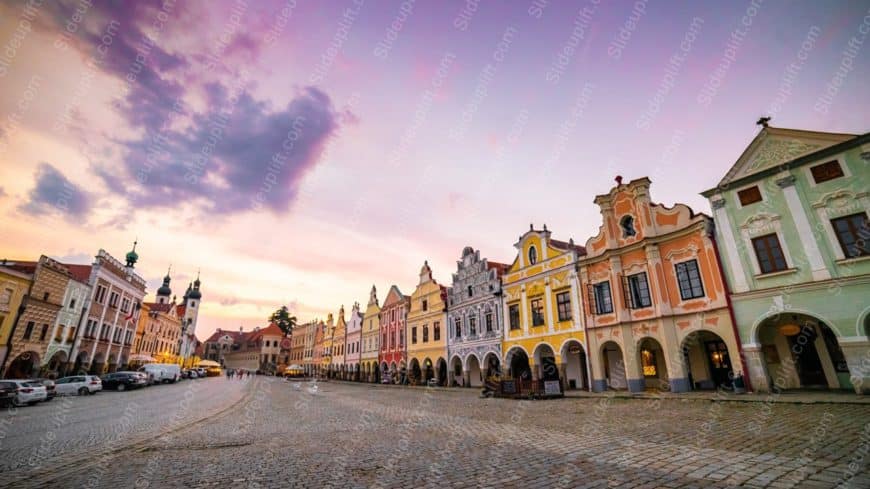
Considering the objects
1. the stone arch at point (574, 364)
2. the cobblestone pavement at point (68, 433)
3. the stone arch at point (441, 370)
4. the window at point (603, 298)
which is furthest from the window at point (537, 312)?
the cobblestone pavement at point (68, 433)

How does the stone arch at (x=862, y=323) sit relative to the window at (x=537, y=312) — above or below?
below

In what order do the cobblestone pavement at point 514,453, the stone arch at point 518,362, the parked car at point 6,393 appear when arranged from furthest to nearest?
the stone arch at point 518,362, the parked car at point 6,393, the cobblestone pavement at point 514,453

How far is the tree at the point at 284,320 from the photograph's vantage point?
4151 inches

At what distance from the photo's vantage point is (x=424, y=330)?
41906mm

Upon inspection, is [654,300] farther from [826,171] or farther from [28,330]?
[28,330]

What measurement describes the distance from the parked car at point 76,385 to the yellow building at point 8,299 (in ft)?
15.2

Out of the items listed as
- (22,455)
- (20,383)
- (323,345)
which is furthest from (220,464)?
(323,345)

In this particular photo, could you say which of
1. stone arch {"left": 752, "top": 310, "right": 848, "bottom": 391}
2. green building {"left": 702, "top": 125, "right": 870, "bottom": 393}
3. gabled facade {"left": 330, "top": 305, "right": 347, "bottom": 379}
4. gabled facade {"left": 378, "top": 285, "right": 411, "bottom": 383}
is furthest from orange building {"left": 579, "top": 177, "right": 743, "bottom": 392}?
gabled facade {"left": 330, "top": 305, "right": 347, "bottom": 379}

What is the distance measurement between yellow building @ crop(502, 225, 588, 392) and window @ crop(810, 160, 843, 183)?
12231 mm

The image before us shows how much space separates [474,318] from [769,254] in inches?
855

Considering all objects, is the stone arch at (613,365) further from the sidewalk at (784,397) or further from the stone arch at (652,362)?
the sidewalk at (784,397)

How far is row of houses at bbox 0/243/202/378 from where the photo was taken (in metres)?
27.6

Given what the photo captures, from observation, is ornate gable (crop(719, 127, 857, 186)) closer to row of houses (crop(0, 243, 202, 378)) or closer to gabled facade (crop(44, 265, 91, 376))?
row of houses (crop(0, 243, 202, 378))

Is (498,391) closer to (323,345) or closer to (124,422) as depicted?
(124,422)
